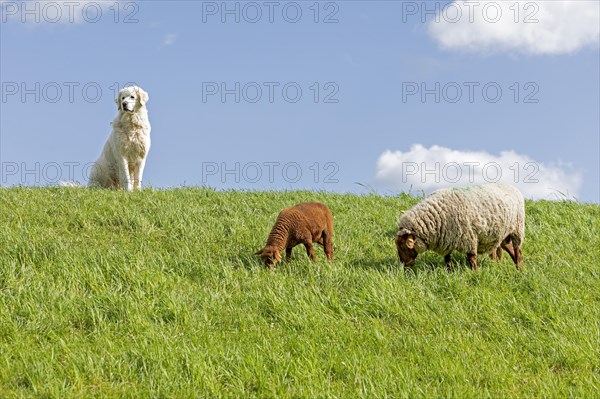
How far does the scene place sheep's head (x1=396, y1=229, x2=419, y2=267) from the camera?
879 centimetres

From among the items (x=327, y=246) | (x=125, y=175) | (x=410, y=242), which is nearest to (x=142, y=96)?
(x=125, y=175)

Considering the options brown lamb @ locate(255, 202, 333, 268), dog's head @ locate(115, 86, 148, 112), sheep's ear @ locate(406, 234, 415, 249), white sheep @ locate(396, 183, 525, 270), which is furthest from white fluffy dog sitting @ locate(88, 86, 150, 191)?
sheep's ear @ locate(406, 234, 415, 249)

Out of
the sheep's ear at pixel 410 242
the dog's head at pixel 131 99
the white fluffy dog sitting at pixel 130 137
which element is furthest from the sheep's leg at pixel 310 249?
the dog's head at pixel 131 99

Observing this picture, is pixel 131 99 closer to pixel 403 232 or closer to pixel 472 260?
pixel 403 232

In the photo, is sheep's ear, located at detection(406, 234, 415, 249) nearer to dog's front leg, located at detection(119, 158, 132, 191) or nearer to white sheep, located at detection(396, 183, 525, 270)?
white sheep, located at detection(396, 183, 525, 270)

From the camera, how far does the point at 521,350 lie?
6930 millimetres

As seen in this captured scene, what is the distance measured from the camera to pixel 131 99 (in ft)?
45.3

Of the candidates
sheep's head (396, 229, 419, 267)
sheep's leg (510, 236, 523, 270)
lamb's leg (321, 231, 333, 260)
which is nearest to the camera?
sheep's head (396, 229, 419, 267)

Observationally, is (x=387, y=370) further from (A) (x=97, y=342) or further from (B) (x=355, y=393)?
(A) (x=97, y=342)

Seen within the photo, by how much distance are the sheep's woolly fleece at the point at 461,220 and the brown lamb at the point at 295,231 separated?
114 centimetres

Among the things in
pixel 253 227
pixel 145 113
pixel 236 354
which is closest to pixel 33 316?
pixel 236 354

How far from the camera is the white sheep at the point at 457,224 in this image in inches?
348

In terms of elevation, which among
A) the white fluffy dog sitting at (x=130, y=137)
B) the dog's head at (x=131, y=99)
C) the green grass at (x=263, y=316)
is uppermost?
the dog's head at (x=131, y=99)

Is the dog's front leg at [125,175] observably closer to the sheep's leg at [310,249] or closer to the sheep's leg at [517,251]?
the sheep's leg at [310,249]
